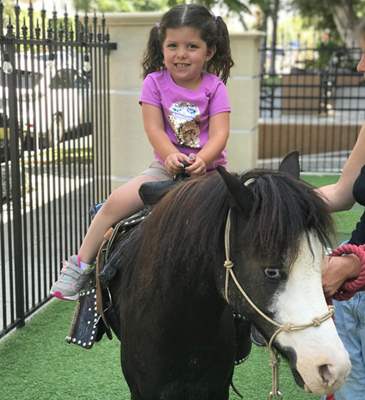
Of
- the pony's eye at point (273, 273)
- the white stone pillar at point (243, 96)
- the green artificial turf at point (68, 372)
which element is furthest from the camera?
the white stone pillar at point (243, 96)

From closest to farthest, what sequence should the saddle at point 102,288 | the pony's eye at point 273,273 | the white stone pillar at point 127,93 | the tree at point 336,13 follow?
the pony's eye at point 273,273 → the saddle at point 102,288 → the white stone pillar at point 127,93 → the tree at point 336,13

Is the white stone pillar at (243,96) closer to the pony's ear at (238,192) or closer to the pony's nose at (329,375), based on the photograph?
the pony's ear at (238,192)

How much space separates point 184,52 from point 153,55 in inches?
15.0

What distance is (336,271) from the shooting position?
220 cm

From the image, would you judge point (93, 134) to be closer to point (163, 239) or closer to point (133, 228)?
point (133, 228)

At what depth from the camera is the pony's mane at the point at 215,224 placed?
182cm

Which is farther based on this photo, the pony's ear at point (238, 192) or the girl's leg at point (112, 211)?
the girl's leg at point (112, 211)

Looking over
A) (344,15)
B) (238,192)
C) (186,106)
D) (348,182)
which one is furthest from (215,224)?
(344,15)

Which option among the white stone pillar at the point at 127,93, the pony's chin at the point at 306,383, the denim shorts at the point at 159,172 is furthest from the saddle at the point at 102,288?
the white stone pillar at the point at 127,93

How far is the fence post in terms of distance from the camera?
4.62 meters

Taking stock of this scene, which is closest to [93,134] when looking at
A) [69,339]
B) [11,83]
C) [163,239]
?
[11,83]

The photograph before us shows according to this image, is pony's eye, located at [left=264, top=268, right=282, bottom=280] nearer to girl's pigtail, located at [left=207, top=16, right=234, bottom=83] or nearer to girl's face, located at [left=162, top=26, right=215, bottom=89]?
girl's face, located at [left=162, top=26, right=215, bottom=89]

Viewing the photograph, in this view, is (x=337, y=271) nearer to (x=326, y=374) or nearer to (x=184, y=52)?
(x=326, y=374)

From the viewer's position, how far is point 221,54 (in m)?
3.39
